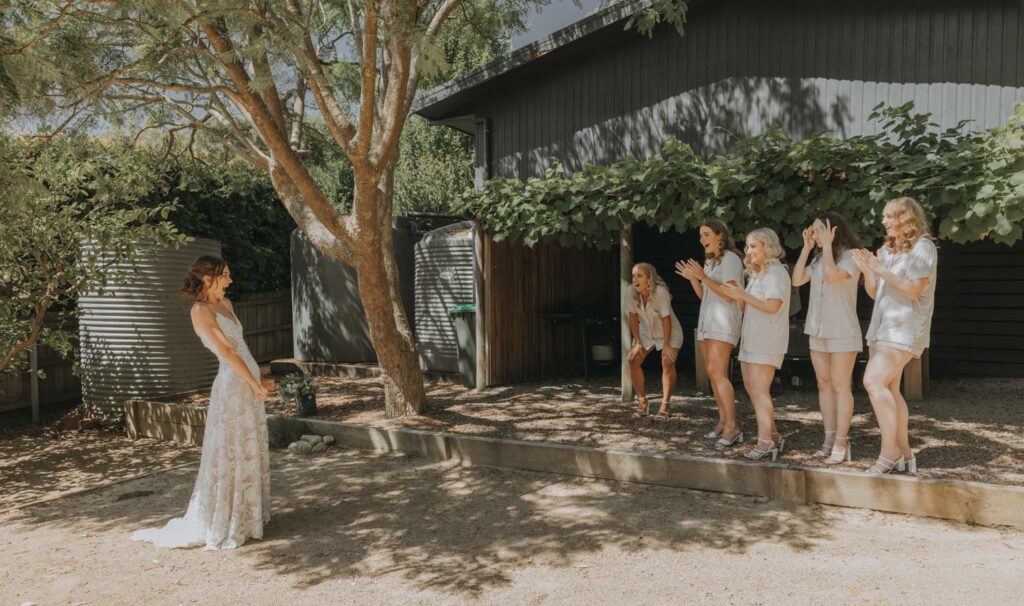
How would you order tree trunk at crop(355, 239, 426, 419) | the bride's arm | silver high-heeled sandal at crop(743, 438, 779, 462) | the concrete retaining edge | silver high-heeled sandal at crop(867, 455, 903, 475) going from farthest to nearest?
tree trunk at crop(355, 239, 426, 419), silver high-heeled sandal at crop(743, 438, 779, 462), silver high-heeled sandal at crop(867, 455, 903, 475), the bride's arm, the concrete retaining edge

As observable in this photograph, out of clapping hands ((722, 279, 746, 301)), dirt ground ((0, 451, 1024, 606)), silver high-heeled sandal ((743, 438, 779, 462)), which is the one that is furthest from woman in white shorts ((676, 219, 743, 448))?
dirt ground ((0, 451, 1024, 606))

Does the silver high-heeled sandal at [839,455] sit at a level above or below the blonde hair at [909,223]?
below

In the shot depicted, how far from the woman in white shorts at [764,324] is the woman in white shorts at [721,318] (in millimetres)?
325

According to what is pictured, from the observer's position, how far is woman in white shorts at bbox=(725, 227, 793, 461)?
5.38 metres

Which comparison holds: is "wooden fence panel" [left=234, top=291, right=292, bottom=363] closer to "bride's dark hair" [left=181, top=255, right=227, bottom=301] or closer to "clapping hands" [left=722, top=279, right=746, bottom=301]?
"bride's dark hair" [left=181, top=255, right=227, bottom=301]

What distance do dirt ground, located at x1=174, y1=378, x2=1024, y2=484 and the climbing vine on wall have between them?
1.73m

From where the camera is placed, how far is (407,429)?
282 inches

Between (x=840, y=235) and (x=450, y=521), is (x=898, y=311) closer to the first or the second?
(x=840, y=235)

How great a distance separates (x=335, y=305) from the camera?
41.0ft

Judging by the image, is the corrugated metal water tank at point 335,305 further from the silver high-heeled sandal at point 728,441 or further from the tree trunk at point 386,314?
the silver high-heeled sandal at point 728,441

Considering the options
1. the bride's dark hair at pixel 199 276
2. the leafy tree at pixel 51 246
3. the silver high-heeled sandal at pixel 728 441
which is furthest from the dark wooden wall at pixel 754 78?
the bride's dark hair at pixel 199 276

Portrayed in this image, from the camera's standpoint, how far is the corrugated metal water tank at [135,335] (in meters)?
9.23

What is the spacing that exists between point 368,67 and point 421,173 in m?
17.2

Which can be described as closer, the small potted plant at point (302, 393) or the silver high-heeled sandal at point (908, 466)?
the silver high-heeled sandal at point (908, 466)
